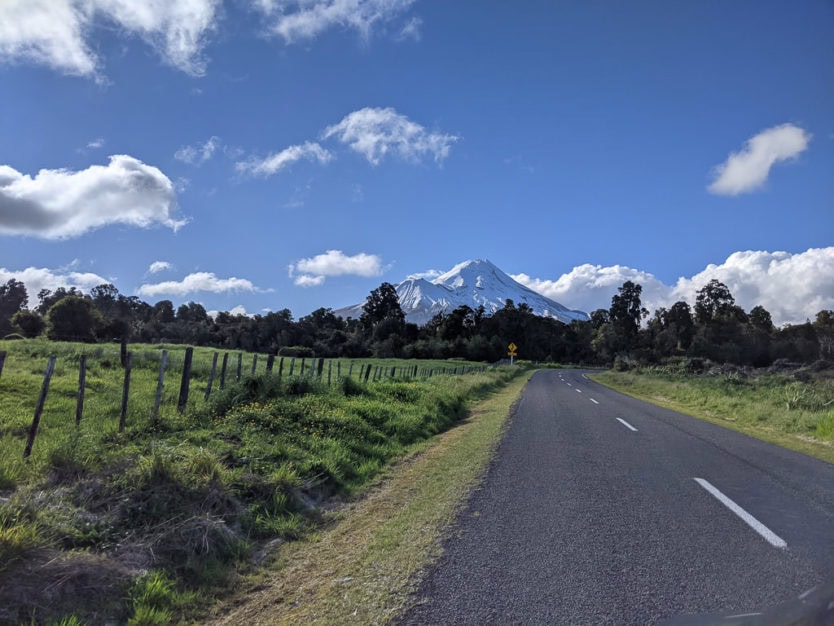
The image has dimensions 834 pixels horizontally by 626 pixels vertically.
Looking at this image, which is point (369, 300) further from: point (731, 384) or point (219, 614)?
point (219, 614)

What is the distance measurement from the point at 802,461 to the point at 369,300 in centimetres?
11775

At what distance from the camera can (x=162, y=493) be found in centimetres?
511

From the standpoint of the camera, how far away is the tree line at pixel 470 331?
86938 millimetres

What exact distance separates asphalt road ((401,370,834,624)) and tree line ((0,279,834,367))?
64.6 metres

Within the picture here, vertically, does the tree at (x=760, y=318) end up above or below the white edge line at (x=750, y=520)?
above

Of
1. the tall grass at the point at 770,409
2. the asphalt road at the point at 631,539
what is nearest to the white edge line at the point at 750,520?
the asphalt road at the point at 631,539

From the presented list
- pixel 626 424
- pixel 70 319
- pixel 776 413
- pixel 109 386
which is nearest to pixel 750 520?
pixel 626 424

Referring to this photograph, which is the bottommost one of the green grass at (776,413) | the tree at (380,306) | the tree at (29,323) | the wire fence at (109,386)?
the tree at (29,323)

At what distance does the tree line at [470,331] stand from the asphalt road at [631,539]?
64.6 meters

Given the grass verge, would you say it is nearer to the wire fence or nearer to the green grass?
the wire fence

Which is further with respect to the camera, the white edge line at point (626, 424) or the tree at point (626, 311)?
the tree at point (626, 311)

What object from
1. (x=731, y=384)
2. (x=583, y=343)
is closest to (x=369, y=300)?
(x=583, y=343)

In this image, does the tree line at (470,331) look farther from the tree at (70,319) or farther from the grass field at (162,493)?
the grass field at (162,493)

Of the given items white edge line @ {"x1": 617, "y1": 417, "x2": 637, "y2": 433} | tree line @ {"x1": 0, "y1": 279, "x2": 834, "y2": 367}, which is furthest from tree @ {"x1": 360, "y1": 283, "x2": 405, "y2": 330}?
white edge line @ {"x1": 617, "y1": 417, "x2": 637, "y2": 433}
